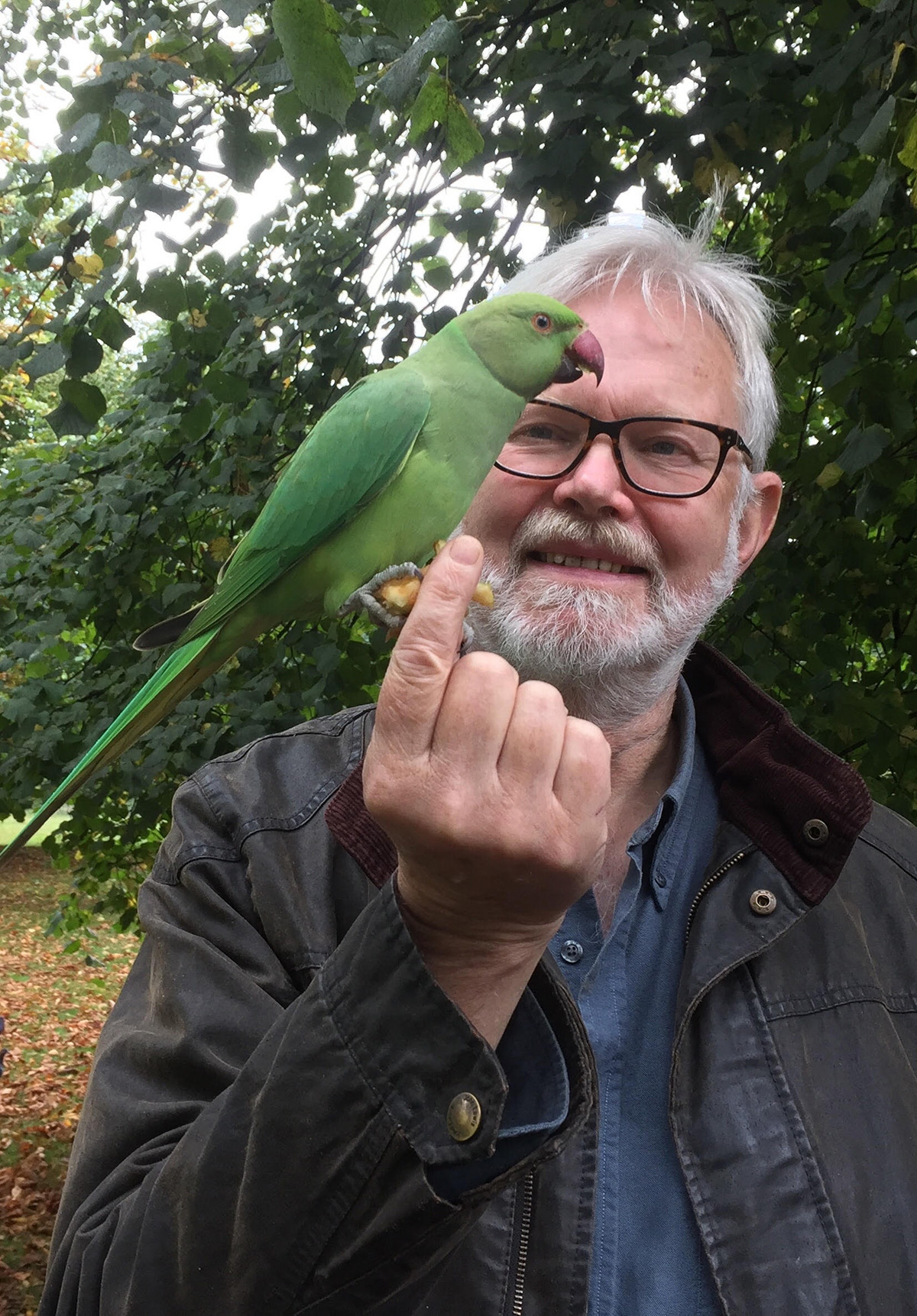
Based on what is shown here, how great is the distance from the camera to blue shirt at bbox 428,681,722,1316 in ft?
3.98

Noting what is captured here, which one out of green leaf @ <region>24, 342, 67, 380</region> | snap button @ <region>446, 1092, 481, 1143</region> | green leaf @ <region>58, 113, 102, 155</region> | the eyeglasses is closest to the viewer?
snap button @ <region>446, 1092, 481, 1143</region>

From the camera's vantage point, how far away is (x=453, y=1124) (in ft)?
3.59

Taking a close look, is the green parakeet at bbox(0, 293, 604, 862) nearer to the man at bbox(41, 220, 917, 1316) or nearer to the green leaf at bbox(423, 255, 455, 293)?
the man at bbox(41, 220, 917, 1316)

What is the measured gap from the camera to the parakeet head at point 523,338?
170 centimetres

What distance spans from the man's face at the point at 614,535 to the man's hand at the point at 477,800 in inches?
30.9

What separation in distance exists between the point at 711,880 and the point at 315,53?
1.62m

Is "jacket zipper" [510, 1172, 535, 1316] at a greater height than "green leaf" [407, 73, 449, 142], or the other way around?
"green leaf" [407, 73, 449, 142]

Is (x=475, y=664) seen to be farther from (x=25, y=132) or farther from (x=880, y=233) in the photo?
(x=25, y=132)

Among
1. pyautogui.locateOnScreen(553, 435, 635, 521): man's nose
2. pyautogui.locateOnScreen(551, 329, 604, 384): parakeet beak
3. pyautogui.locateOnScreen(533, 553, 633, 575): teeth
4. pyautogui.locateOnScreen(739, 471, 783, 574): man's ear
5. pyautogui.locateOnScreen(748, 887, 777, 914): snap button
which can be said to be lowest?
pyautogui.locateOnScreen(748, 887, 777, 914): snap button

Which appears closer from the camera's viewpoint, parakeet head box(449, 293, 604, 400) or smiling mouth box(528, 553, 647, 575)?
parakeet head box(449, 293, 604, 400)

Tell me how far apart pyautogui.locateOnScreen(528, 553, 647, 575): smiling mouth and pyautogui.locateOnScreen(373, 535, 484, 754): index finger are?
0.79 m

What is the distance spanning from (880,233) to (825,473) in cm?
85

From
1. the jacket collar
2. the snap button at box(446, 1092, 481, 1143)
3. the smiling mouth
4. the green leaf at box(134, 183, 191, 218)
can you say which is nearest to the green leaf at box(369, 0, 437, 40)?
the green leaf at box(134, 183, 191, 218)

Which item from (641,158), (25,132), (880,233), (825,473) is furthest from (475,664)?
(25,132)
